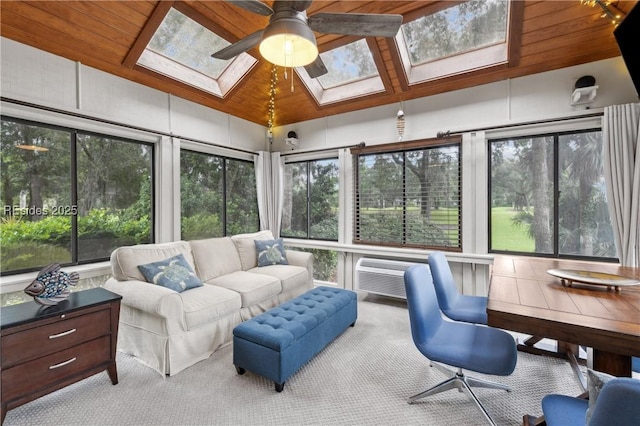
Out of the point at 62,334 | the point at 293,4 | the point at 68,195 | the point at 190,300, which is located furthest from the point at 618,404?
the point at 68,195

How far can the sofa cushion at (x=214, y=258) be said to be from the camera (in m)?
3.26

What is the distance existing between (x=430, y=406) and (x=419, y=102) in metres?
3.46

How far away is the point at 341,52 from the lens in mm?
3635

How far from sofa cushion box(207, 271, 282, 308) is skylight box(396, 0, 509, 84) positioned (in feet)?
10.1

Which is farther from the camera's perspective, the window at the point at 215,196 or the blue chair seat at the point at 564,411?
the window at the point at 215,196

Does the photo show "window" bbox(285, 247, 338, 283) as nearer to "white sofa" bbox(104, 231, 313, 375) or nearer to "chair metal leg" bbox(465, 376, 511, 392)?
"white sofa" bbox(104, 231, 313, 375)

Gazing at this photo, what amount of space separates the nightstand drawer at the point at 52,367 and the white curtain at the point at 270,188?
9.95 ft

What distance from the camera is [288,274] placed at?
3.52 m

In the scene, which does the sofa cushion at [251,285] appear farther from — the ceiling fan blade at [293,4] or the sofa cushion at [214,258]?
the ceiling fan blade at [293,4]

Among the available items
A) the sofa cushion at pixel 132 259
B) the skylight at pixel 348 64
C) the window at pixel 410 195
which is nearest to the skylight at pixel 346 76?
the skylight at pixel 348 64

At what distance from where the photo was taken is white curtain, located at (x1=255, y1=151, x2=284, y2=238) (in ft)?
16.0

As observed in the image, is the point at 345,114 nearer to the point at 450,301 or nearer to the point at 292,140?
the point at 292,140

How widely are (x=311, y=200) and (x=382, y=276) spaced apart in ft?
6.02

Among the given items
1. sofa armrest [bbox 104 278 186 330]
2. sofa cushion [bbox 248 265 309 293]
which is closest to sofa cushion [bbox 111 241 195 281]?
sofa armrest [bbox 104 278 186 330]
